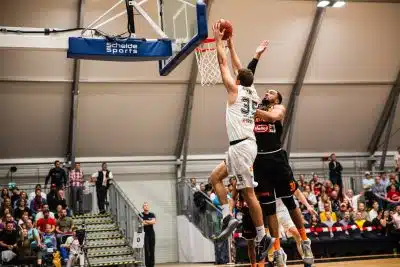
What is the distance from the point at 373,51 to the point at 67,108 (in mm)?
12114

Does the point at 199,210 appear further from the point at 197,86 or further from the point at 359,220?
the point at 197,86

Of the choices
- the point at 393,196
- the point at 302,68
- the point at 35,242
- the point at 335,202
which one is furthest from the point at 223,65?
the point at 302,68

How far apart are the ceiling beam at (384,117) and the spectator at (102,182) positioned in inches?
461

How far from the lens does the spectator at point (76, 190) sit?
2195cm

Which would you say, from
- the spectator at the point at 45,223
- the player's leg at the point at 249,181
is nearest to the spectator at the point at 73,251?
the spectator at the point at 45,223

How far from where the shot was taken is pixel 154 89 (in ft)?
77.7

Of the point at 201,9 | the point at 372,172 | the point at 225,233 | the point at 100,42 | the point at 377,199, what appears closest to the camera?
the point at 225,233

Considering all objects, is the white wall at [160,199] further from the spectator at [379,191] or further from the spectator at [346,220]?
the spectator at [379,191]

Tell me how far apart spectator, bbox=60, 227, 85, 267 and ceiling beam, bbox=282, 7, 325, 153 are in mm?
10823

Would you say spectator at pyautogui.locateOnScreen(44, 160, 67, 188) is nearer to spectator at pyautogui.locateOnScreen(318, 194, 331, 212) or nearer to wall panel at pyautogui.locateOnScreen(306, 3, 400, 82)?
spectator at pyautogui.locateOnScreen(318, 194, 331, 212)

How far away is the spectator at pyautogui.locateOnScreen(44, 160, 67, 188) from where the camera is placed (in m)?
21.6

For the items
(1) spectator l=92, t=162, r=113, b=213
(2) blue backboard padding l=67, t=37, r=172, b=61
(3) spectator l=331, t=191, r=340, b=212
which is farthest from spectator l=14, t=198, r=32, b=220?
(3) spectator l=331, t=191, r=340, b=212

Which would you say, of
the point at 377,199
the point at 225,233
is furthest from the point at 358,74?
the point at 225,233

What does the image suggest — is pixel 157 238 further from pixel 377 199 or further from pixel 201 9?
pixel 201 9
